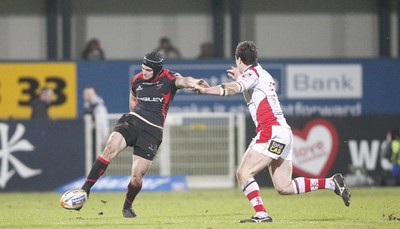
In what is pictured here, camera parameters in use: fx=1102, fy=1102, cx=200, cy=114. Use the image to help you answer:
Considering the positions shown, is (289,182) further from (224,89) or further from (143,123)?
(143,123)

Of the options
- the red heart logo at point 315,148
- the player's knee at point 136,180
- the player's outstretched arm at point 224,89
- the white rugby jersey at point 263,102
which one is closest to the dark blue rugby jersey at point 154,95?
the player's knee at point 136,180

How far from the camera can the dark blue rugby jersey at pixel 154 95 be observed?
14.4 meters

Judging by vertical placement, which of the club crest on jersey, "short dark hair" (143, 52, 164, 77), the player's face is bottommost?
the club crest on jersey

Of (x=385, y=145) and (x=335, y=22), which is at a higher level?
(x=335, y=22)

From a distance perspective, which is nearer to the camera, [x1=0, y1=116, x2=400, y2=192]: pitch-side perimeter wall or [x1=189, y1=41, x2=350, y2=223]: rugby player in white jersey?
[x1=189, y1=41, x2=350, y2=223]: rugby player in white jersey

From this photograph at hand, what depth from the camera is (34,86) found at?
26078 mm

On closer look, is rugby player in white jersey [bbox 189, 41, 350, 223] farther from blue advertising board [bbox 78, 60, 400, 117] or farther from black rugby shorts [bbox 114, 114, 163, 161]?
blue advertising board [bbox 78, 60, 400, 117]

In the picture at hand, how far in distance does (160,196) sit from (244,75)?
26.1ft

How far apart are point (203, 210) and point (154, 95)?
2.54 metres

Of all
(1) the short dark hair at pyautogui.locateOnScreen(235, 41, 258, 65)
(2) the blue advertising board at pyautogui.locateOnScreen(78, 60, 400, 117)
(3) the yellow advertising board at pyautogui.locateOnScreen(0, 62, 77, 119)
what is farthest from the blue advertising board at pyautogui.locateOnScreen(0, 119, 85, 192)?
(1) the short dark hair at pyautogui.locateOnScreen(235, 41, 258, 65)

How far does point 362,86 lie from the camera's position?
27.6m

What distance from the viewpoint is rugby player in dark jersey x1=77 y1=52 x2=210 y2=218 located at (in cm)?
1401

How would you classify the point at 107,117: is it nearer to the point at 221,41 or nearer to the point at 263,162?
the point at 221,41

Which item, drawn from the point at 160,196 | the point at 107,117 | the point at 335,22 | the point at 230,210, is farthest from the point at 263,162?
the point at 335,22
